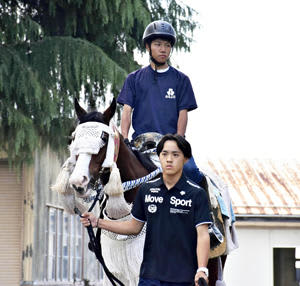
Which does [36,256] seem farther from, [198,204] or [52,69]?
[198,204]

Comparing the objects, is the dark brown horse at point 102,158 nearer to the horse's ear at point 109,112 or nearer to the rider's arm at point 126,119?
the horse's ear at point 109,112

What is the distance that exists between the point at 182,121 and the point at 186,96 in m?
0.24

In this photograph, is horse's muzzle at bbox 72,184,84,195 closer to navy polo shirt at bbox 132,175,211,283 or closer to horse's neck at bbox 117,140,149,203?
navy polo shirt at bbox 132,175,211,283

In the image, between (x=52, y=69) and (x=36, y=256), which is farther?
(x=36, y=256)

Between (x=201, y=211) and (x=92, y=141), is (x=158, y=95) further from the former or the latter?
(x=201, y=211)

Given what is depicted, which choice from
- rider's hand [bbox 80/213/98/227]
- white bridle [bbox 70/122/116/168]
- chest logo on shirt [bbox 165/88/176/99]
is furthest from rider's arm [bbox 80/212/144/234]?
chest logo on shirt [bbox 165/88/176/99]

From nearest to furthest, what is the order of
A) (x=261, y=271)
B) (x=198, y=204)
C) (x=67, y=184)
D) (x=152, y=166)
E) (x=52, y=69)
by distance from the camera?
(x=198, y=204), (x=67, y=184), (x=152, y=166), (x=52, y=69), (x=261, y=271)

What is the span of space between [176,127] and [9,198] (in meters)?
12.1

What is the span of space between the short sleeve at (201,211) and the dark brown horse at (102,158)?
2.75ft

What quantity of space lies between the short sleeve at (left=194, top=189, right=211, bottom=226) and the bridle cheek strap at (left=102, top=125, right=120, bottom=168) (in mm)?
928

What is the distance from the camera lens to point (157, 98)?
7820 mm

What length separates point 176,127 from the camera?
25.8 feet

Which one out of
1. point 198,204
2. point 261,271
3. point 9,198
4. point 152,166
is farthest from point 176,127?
point 261,271

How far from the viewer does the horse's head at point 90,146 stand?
6.50 metres
